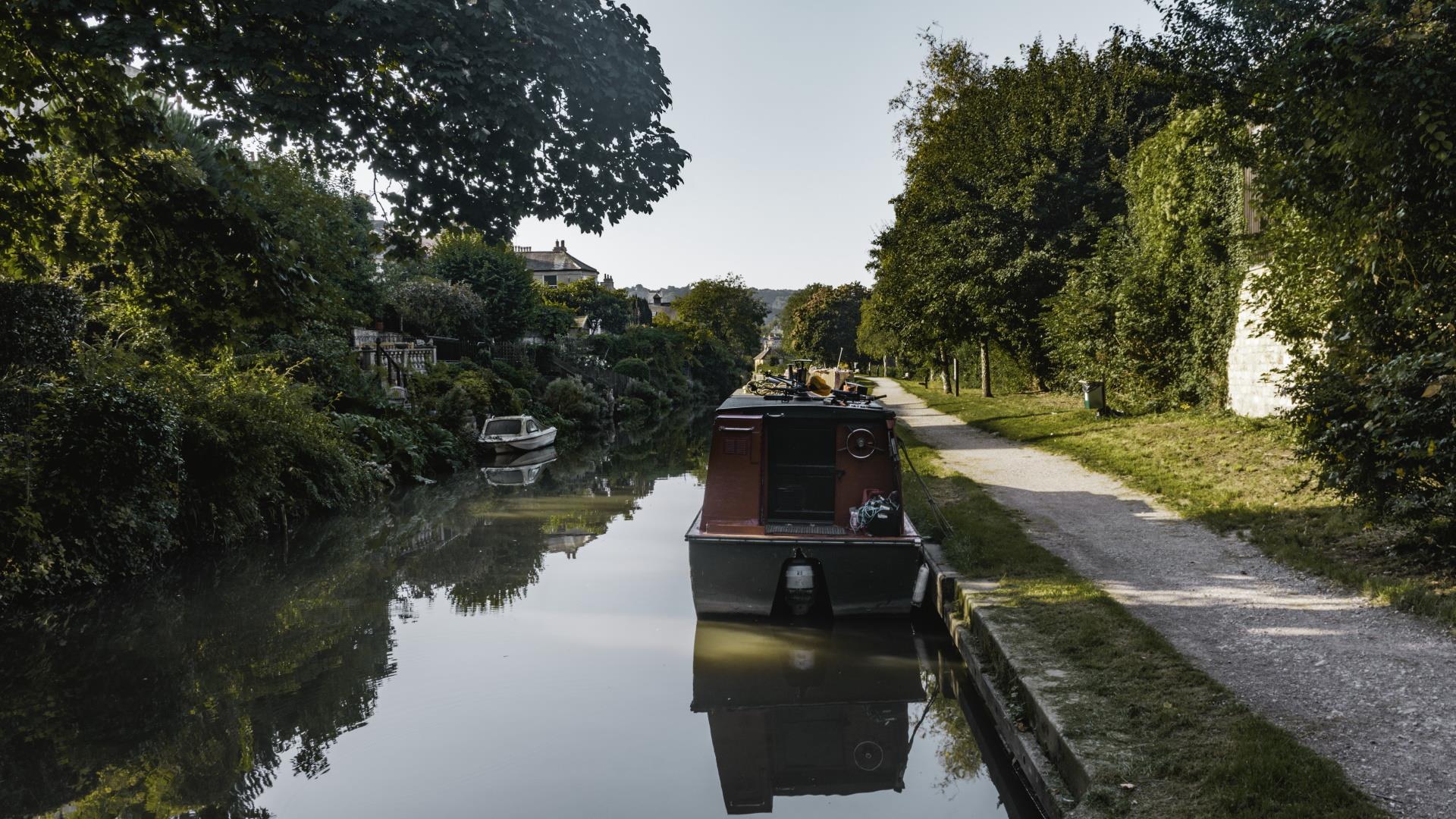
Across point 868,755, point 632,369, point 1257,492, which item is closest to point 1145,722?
point 868,755

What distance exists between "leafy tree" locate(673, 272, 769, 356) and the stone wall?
6286 centimetres

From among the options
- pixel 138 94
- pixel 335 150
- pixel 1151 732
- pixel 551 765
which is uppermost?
pixel 138 94

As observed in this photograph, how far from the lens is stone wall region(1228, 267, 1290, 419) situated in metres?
14.6

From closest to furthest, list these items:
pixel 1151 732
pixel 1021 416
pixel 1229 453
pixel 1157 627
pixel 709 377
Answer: pixel 1151 732 → pixel 1157 627 → pixel 1229 453 → pixel 1021 416 → pixel 709 377

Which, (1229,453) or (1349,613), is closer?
(1349,613)

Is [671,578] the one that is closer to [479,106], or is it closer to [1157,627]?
[1157,627]

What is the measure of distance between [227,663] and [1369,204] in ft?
33.6

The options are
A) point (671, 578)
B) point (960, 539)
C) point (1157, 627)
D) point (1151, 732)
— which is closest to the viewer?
point (1151, 732)

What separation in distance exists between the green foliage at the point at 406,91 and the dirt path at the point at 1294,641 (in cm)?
488

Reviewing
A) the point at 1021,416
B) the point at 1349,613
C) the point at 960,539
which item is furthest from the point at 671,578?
the point at 1021,416

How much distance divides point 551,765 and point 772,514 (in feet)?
13.8

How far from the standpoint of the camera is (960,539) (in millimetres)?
9680

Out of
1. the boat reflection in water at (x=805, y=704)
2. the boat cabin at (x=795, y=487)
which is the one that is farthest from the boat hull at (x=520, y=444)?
the boat reflection in water at (x=805, y=704)

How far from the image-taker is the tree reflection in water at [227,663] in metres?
6.09
